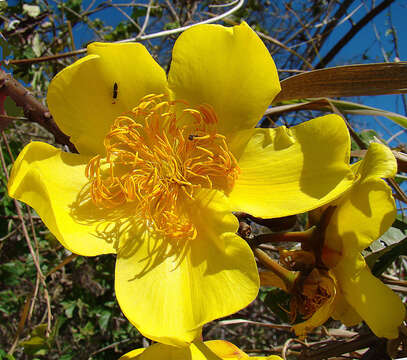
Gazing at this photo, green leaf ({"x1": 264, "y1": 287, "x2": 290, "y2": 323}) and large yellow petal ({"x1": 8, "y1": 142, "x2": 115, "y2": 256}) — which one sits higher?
large yellow petal ({"x1": 8, "y1": 142, "x2": 115, "y2": 256})

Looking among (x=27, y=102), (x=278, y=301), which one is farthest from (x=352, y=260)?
(x=27, y=102)

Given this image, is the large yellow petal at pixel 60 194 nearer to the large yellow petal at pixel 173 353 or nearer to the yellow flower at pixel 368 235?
the large yellow petal at pixel 173 353

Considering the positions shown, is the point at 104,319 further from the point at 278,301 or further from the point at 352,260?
the point at 352,260

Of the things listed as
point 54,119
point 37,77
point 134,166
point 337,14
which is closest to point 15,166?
point 54,119

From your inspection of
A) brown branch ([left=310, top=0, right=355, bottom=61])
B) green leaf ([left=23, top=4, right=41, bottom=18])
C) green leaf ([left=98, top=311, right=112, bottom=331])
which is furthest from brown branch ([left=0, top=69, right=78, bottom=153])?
brown branch ([left=310, top=0, right=355, bottom=61])

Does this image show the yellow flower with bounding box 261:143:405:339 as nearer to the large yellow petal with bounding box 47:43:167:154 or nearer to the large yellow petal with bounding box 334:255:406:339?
the large yellow petal with bounding box 334:255:406:339

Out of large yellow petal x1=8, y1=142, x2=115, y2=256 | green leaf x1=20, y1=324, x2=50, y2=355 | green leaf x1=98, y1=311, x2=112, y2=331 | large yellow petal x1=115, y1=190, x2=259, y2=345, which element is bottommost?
green leaf x1=98, y1=311, x2=112, y2=331
